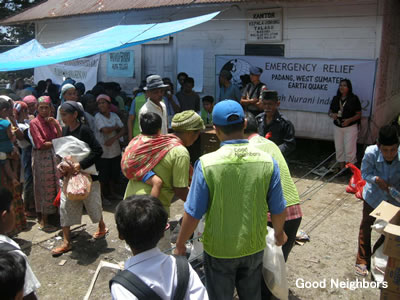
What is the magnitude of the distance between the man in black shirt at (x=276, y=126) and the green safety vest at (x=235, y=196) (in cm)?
175

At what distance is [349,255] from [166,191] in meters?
2.25

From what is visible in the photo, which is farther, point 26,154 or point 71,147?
point 26,154

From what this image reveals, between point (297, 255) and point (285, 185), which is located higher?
point (285, 185)

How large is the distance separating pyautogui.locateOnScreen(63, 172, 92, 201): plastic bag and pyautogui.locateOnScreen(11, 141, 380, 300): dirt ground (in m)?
0.69

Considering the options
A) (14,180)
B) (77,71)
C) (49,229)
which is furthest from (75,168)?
(77,71)

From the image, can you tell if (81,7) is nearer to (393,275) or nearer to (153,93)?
(153,93)

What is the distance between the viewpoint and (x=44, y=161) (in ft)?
15.3

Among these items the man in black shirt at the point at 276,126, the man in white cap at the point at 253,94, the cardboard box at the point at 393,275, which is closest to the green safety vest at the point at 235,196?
the cardboard box at the point at 393,275

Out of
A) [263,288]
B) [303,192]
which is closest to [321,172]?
[303,192]

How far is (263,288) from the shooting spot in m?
2.84

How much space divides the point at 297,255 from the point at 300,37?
4.90m

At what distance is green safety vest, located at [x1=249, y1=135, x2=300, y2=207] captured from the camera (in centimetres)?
275

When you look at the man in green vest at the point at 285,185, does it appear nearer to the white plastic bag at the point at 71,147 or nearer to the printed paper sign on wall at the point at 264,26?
the white plastic bag at the point at 71,147

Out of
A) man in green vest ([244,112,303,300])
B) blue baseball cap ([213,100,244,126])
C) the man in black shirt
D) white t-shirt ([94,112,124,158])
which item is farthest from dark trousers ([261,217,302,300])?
white t-shirt ([94,112,124,158])
